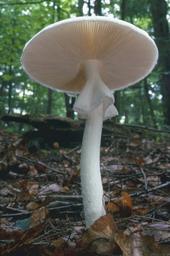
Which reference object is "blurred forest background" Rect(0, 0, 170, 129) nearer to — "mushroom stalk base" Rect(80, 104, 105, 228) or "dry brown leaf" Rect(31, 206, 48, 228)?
"dry brown leaf" Rect(31, 206, 48, 228)

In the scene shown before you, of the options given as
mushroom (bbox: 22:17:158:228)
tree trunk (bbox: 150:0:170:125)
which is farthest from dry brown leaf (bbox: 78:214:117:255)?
tree trunk (bbox: 150:0:170:125)

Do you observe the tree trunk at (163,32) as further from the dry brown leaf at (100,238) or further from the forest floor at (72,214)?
→ the dry brown leaf at (100,238)

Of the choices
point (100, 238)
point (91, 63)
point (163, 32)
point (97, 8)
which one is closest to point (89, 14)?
point (97, 8)

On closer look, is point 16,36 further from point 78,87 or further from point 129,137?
point 78,87

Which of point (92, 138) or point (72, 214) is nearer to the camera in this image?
point (92, 138)

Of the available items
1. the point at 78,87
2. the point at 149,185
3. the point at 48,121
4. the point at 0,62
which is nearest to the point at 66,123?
the point at 48,121

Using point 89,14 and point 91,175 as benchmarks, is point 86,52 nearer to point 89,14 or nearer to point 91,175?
point 91,175

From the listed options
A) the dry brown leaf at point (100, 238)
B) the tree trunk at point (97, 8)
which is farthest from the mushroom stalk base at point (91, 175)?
the tree trunk at point (97, 8)
